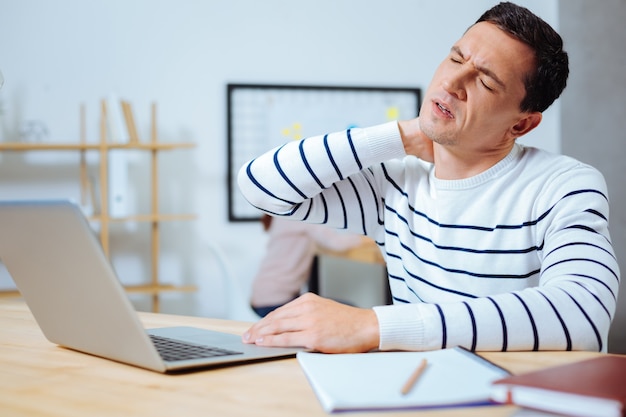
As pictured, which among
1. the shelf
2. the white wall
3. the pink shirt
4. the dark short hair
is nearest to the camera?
the dark short hair

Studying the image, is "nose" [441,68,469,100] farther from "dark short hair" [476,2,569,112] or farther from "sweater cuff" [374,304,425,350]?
"sweater cuff" [374,304,425,350]

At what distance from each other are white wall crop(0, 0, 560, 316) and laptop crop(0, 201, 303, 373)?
3.08 meters

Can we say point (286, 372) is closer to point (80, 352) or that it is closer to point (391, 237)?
point (80, 352)

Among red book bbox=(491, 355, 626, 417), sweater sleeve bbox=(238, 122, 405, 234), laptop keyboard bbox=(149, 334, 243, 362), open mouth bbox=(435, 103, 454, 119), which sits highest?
open mouth bbox=(435, 103, 454, 119)

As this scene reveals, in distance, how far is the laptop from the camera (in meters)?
0.77

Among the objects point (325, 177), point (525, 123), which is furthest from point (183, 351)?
point (525, 123)

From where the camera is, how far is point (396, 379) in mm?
738

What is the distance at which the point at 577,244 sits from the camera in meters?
1.07

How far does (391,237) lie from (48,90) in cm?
298

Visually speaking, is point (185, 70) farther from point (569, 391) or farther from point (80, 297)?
point (569, 391)

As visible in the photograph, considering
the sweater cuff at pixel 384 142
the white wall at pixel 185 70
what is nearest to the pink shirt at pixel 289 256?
the white wall at pixel 185 70

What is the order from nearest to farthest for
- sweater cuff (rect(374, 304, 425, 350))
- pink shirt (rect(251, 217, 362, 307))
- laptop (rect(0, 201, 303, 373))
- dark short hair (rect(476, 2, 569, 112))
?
laptop (rect(0, 201, 303, 373)), sweater cuff (rect(374, 304, 425, 350)), dark short hair (rect(476, 2, 569, 112)), pink shirt (rect(251, 217, 362, 307))

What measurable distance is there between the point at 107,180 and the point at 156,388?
324 centimetres

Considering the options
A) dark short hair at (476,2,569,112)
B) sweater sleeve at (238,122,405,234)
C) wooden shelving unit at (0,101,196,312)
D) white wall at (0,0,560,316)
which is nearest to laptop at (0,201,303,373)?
sweater sleeve at (238,122,405,234)
